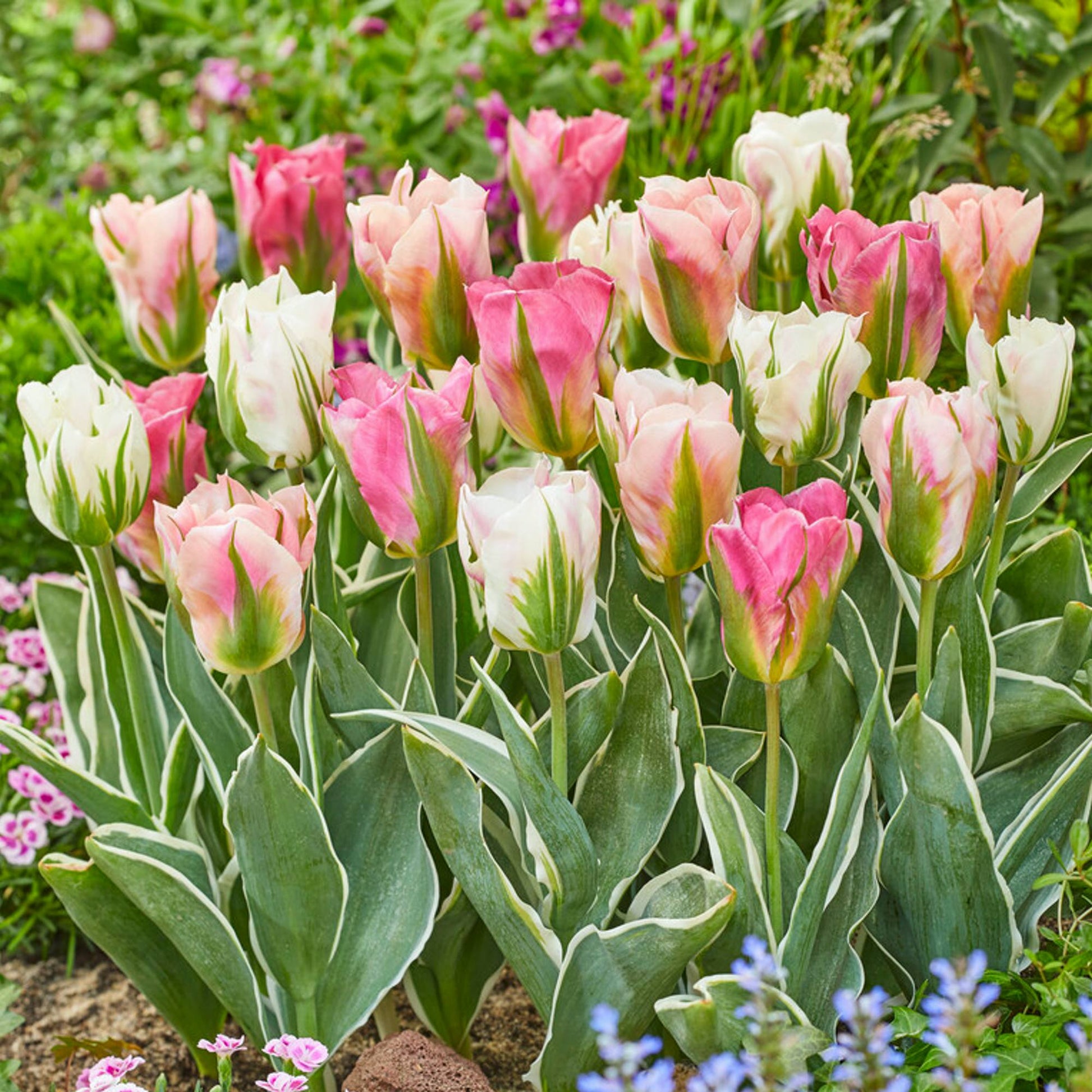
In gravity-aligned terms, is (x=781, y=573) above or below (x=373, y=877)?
above

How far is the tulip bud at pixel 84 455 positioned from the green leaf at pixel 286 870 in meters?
0.20

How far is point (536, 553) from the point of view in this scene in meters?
0.80

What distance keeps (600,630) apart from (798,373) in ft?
1.05

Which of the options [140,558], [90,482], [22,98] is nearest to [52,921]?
[140,558]

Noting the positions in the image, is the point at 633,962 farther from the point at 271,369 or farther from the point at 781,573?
the point at 271,369

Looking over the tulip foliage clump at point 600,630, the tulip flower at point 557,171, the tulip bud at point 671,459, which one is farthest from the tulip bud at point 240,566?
the tulip flower at point 557,171

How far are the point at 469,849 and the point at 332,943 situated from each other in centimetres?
15

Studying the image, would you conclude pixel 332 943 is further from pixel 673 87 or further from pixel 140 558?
pixel 673 87

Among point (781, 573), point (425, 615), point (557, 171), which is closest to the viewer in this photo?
point (781, 573)

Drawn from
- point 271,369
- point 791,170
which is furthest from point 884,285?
point 271,369

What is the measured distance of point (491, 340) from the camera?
0.88m

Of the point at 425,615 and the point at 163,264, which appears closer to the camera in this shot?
the point at 425,615

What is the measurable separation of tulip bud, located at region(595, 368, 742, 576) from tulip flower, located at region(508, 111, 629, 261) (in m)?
0.40

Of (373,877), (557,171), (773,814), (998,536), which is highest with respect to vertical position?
(557,171)
